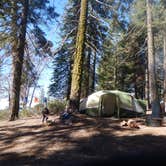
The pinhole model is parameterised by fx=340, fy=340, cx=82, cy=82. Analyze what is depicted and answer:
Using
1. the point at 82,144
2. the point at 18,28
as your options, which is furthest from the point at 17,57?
the point at 82,144

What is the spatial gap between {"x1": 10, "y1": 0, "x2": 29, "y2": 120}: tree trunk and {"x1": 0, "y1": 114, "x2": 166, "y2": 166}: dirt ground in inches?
154

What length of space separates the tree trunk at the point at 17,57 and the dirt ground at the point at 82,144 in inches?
154

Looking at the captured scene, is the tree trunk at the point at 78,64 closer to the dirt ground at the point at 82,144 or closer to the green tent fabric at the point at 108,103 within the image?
the dirt ground at the point at 82,144

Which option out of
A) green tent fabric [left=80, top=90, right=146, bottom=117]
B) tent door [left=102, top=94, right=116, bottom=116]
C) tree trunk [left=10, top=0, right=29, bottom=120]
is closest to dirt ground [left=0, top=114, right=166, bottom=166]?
tree trunk [left=10, top=0, right=29, bottom=120]

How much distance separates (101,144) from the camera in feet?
35.8

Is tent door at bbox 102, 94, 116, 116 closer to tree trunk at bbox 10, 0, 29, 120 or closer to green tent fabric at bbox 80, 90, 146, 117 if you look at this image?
green tent fabric at bbox 80, 90, 146, 117

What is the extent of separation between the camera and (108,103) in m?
19.4

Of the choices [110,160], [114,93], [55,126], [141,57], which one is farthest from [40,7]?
[141,57]

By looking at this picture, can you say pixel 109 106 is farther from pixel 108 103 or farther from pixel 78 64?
pixel 78 64

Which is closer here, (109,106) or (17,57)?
(17,57)

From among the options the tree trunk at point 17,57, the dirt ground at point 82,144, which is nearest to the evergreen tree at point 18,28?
the tree trunk at point 17,57

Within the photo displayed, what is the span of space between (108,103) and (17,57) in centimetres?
572

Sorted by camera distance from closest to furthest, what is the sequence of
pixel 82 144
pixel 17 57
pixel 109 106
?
pixel 82 144 → pixel 17 57 → pixel 109 106

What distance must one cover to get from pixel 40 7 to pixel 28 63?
3514 mm
